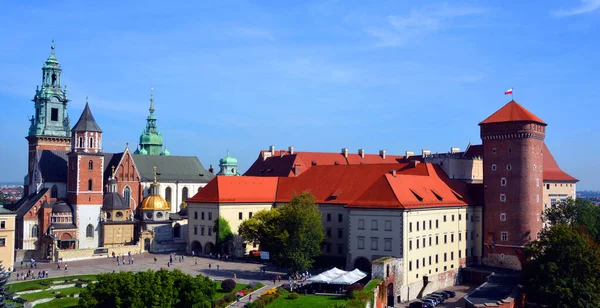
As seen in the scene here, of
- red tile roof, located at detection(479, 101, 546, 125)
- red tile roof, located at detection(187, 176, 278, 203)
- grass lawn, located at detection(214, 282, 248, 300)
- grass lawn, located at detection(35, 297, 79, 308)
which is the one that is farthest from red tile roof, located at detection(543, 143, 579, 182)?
grass lawn, located at detection(35, 297, 79, 308)

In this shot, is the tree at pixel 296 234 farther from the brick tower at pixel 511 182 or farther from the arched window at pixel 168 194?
the arched window at pixel 168 194

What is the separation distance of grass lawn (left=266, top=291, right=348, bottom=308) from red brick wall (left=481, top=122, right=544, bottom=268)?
29.6 meters

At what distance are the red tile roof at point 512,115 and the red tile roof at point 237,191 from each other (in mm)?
29458

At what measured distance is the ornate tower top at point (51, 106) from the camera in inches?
4070

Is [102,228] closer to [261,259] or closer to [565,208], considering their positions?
[261,259]

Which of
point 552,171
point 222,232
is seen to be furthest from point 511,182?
point 222,232

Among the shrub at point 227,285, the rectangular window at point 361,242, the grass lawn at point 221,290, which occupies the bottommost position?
the grass lawn at point 221,290

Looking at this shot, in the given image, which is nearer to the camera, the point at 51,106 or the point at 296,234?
the point at 296,234

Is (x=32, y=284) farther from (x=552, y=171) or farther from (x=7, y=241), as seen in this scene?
(x=552, y=171)

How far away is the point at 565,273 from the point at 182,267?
40.6m

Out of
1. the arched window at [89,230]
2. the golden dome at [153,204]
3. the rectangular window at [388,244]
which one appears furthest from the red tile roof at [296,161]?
the rectangular window at [388,244]

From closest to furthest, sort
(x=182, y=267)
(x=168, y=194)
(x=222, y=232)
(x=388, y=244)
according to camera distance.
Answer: (x=388, y=244) < (x=182, y=267) < (x=222, y=232) < (x=168, y=194)

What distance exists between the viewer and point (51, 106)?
10419cm

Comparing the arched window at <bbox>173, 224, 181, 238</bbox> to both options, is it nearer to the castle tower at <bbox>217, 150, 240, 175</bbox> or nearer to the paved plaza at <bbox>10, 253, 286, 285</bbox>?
the paved plaza at <bbox>10, 253, 286, 285</bbox>
